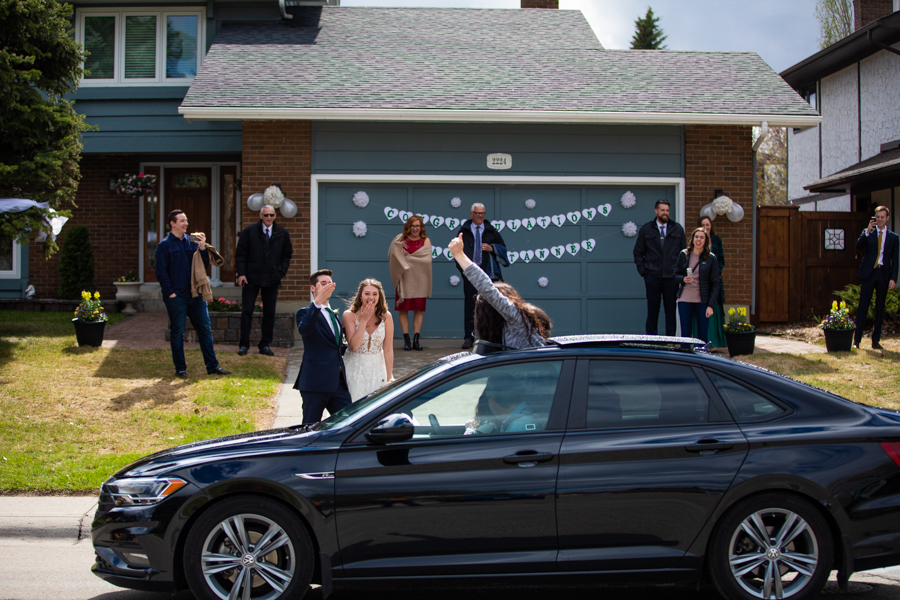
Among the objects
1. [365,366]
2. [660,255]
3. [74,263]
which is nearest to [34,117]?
[74,263]

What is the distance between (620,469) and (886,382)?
21.8ft

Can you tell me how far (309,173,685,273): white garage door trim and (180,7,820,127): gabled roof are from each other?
931 mm

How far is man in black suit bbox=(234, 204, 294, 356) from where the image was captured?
10.2 meters

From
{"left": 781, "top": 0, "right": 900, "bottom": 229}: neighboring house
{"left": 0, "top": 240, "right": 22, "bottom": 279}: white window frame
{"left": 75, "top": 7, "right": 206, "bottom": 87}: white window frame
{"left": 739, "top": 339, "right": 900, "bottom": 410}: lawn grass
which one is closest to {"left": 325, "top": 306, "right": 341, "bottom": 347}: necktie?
{"left": 739, "top": 339, "right": 900, "bottom": 410}: lawn grass

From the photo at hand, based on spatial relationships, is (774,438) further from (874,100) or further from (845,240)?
(874,100)

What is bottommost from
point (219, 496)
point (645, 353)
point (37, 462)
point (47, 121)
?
point (37, 462)

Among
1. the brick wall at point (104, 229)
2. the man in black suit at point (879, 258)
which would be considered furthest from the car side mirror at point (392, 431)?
the brick wall at point (104, 229)

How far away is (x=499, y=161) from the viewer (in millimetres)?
12234

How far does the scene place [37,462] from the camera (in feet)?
21.3

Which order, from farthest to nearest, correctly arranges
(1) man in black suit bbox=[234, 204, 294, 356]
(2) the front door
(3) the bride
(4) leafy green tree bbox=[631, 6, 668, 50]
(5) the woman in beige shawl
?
(4) leafy green tree bbox=[631, 6, 668, 50] < (2) the front door < (5) the woman in beige shawl < (1) man in black suit bbox=[234, 204, 294, 356] < (3) the bride

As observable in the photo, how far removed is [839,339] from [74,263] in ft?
42.3

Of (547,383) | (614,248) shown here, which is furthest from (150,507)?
(614,248)

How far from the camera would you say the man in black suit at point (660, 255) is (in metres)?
10.4

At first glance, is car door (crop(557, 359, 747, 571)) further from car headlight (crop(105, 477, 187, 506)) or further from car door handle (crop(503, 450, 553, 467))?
car headlight (crop(105, 477, 187, 506))
